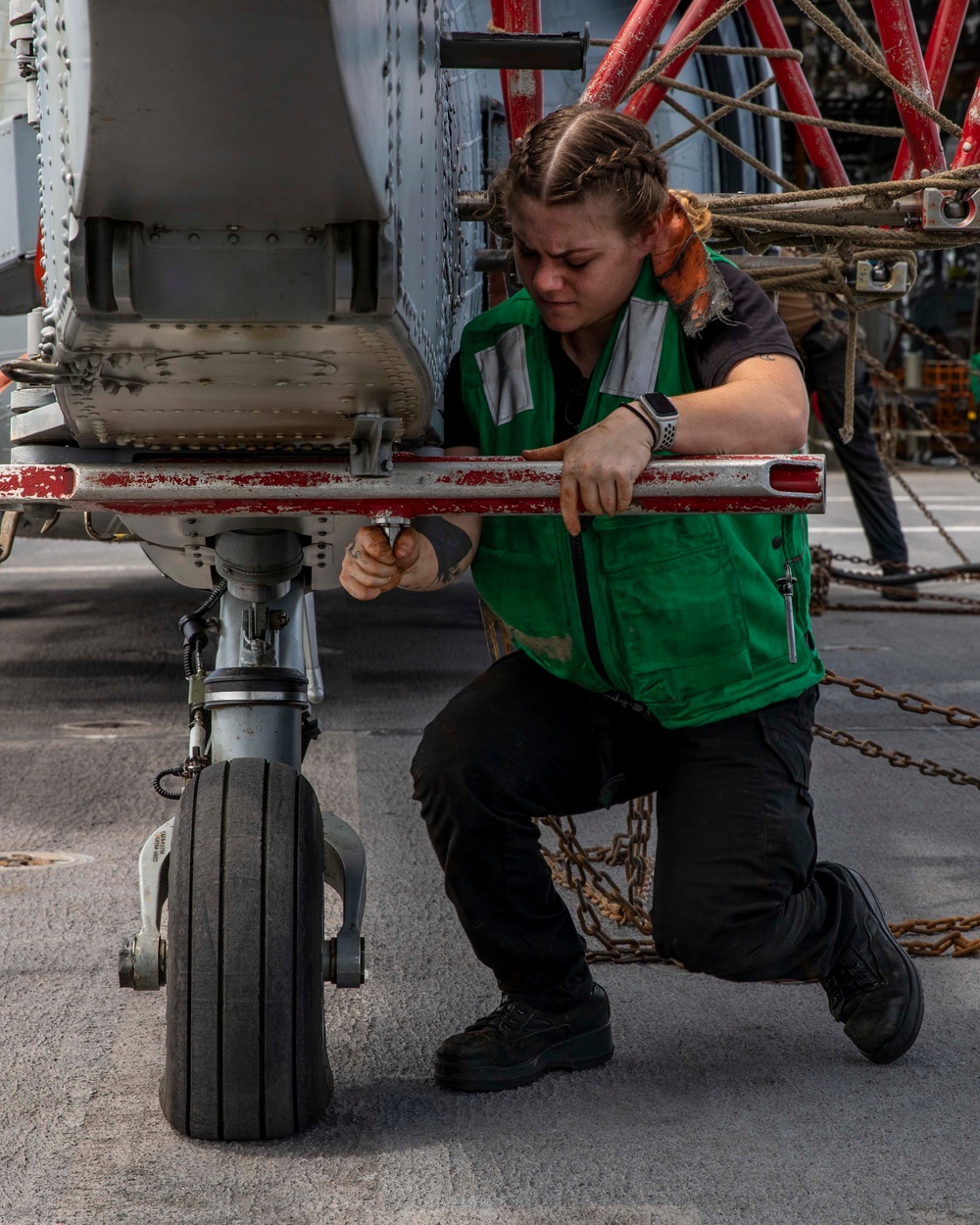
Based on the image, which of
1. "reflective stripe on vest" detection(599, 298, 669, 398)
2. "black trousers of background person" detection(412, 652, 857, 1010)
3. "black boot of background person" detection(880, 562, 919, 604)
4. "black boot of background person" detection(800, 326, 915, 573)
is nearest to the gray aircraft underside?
"reflective stripe on vest" detection(599, 298, 669, 398)

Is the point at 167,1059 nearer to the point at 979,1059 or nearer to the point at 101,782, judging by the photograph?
the point at 979,1059

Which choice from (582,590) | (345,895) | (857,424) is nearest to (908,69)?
(582,590)

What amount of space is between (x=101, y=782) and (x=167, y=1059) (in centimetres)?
235

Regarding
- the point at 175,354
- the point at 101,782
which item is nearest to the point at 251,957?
the point at 175,354

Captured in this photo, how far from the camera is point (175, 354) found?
1.69 metres

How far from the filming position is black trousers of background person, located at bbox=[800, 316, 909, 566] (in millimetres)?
7396

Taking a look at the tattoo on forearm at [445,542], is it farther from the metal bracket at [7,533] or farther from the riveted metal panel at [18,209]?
the metal bracket at [7,533]

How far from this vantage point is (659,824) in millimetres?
2336

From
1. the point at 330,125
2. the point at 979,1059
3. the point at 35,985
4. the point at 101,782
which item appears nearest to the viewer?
the point at 330,125

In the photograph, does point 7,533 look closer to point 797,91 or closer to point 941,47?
point 797,91

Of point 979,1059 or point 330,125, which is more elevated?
point 330,125

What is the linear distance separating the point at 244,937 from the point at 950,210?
210cm

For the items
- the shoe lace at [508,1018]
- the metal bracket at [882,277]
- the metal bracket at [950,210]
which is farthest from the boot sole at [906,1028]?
the metal bracket at [882,277]

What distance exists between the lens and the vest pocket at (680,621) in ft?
7.28
